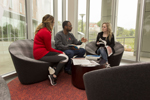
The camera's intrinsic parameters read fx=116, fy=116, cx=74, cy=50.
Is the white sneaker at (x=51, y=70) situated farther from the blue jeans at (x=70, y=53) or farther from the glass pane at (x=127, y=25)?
the glass pane at (x=127, y=25)

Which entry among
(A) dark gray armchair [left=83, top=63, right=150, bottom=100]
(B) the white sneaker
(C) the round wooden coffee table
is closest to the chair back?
(B) the white sneaker

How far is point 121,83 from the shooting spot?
2.30 ft

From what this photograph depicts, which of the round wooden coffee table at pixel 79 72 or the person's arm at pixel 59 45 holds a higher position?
the person's arm at pixel 59 45

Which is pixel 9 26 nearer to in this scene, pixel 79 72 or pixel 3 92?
pixel 79 72

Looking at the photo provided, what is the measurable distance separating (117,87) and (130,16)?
3741mm

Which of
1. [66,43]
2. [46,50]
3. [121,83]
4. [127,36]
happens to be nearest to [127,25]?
[127,36]

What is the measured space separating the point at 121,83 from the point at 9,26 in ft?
8.46

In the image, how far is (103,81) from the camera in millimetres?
709

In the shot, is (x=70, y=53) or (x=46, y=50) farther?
(x=70, y=53)

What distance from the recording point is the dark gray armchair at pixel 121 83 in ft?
2.27

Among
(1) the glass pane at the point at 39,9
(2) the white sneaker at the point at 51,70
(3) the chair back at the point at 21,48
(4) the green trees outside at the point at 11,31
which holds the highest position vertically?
(1) the glass pane at the point at 39,9

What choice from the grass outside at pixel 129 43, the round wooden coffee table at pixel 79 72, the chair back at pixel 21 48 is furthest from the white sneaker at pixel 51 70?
the grass outside at pixel 129 43

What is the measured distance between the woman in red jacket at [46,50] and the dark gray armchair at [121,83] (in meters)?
1.46

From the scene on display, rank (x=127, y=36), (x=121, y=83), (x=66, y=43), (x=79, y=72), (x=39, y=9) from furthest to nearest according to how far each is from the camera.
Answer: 1. (x=127, y=36)
2. (x=39, y=9)
3. (x=66, y=43)
4. (x=79, y=72)
5. (x=121, y=83)
